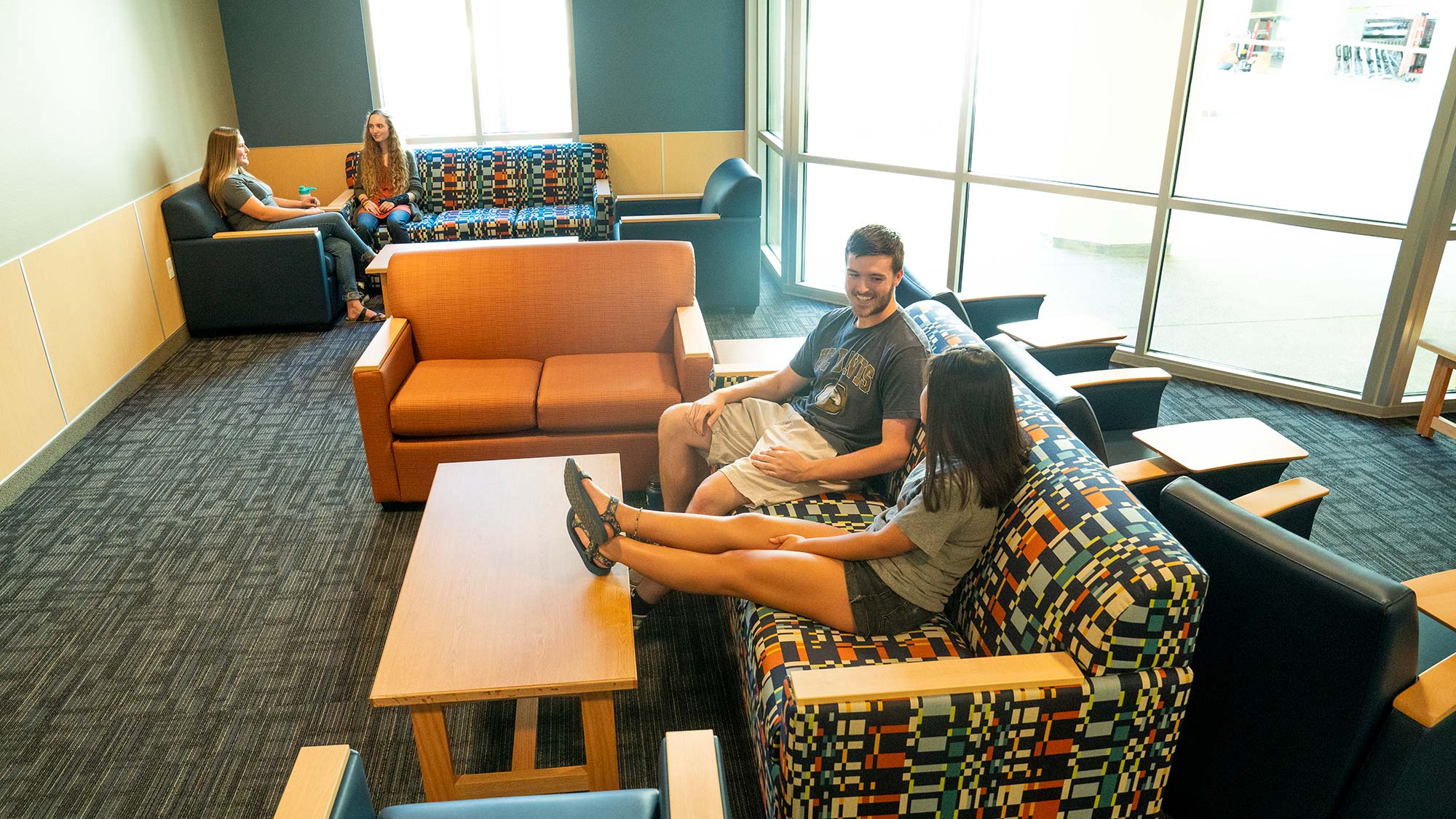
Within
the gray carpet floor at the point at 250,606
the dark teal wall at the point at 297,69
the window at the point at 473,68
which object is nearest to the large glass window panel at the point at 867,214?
the gray carpet floor at the point at 250,606

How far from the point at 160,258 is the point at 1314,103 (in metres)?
5.68

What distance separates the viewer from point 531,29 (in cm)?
678

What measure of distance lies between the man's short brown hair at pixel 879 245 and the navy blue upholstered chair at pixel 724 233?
292 centimetres

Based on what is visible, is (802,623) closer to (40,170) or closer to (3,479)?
(3,479)

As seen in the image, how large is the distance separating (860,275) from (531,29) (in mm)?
5148

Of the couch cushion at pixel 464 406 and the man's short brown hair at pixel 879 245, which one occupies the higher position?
the man's short brown hair at pixel 879 245

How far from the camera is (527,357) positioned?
12.4ft

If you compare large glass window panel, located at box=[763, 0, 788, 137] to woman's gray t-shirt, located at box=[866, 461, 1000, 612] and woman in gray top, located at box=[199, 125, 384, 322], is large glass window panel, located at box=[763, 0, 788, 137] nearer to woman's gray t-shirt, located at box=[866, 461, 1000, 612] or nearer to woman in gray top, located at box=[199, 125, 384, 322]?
woman in gray top, located at box=[199, 125, 384, 322]

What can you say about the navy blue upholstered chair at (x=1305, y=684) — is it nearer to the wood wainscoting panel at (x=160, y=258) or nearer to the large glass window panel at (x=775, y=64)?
the large glass window panel at (x=775, y=64)

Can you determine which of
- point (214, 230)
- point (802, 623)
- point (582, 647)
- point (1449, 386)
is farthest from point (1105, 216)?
point (214, 230)

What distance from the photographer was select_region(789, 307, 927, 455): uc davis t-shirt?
8.18ft

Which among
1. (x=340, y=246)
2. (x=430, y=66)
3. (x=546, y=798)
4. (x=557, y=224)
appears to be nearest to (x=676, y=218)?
(x=557, y=224)

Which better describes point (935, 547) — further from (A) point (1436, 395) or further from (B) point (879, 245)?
(A) point (1436, 395)

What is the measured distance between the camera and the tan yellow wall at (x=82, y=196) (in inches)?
151
